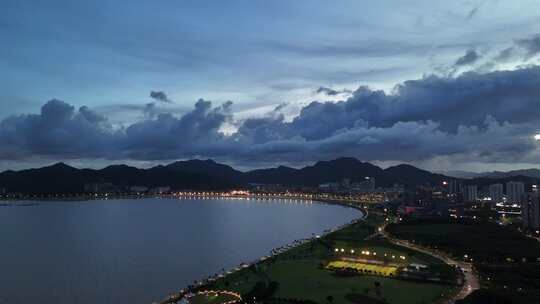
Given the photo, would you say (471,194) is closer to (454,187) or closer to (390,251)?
(454,187)

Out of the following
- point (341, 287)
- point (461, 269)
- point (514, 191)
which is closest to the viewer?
point (341, 287)

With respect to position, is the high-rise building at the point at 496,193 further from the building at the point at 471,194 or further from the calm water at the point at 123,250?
the calm water at the point at 123,250

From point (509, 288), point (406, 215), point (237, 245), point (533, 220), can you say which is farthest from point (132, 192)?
point (509, 288)

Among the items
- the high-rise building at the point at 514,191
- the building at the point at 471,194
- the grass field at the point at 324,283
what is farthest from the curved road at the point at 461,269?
the building at the point at 471,194

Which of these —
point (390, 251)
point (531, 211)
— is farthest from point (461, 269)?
point (531, 211)

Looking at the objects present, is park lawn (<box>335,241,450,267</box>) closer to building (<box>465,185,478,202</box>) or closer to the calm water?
the calm water

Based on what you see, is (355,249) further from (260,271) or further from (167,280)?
(167,280)
